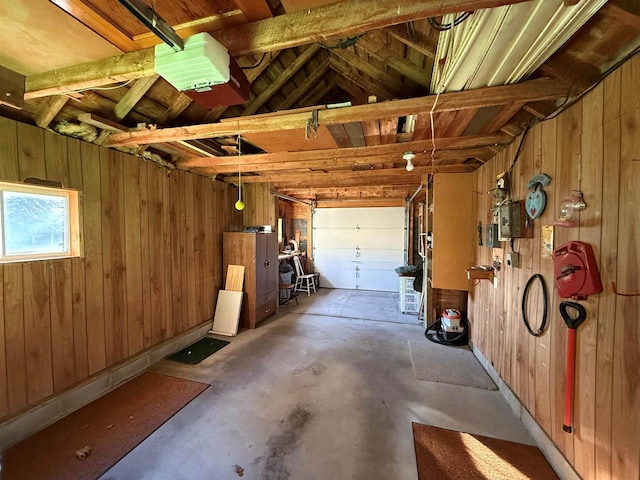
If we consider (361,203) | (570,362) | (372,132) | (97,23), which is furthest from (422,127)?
(361,203)

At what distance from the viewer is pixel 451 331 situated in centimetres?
361

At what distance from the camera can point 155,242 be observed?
3092mm

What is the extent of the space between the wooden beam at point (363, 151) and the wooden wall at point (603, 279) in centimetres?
42

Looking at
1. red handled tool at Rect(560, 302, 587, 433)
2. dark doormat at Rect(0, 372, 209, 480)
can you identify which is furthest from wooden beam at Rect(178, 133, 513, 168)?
dark doormat at Rect(0, 372, 209, 480)

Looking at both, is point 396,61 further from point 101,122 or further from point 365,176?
point 101,122

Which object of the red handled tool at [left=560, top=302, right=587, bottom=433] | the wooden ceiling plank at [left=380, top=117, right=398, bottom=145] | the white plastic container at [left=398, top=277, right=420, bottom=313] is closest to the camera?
the red handled tool at [left=560, top=302, right=587, bottom=433]

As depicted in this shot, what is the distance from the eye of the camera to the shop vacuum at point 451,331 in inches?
138

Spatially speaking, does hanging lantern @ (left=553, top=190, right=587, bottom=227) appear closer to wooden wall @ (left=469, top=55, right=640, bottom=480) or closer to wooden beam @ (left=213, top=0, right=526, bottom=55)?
wooden wall @ (left=469, top=55, right=640, bottom=480)

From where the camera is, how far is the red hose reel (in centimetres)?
133

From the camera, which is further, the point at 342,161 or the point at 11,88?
the point at 342,161

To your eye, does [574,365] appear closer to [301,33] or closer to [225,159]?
[301,33]

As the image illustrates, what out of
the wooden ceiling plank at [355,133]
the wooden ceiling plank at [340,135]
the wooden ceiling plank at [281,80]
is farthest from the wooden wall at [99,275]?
the wooden ceiling plank at [355,133]

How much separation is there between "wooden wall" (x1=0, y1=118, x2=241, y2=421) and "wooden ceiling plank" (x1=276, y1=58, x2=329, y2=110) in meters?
1.76

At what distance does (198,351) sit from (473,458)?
3.09 meters
